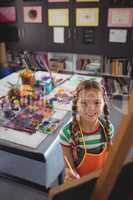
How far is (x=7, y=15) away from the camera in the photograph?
13.7ft

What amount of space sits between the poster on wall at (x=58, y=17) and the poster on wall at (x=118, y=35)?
2.22ft

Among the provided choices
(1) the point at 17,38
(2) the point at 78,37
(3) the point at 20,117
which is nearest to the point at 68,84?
(3) the point at 20,117

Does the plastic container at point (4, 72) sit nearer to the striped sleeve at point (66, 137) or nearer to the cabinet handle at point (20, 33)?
the cabinet handle at point (20, 33)

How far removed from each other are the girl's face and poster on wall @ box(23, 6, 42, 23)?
120 inches

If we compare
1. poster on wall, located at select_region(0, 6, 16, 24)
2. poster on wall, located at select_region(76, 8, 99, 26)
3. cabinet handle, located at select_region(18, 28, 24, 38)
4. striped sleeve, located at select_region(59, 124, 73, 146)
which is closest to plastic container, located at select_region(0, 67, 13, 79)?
cabinet handle, located at select_region(18, 28, 24, 38)

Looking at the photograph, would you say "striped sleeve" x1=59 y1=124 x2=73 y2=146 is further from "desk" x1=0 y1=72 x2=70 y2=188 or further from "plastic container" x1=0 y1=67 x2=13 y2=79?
"plastic container" x1=0 y1=67 x2=13 y2=79

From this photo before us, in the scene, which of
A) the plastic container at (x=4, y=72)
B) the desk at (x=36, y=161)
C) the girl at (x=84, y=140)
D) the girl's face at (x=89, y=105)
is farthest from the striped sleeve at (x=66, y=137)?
the plastic container at (x=4, y=72)

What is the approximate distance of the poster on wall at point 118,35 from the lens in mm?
3697

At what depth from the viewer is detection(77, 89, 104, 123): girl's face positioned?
1177 millimetres

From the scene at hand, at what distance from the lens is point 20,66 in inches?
179

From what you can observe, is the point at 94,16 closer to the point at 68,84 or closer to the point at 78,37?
the point at 78,37

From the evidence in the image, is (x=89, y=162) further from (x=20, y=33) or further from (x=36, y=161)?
(x=20, y=33)

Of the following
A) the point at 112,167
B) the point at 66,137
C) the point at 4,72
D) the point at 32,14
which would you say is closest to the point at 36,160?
the point at 66,137

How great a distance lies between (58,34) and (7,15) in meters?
0.90
